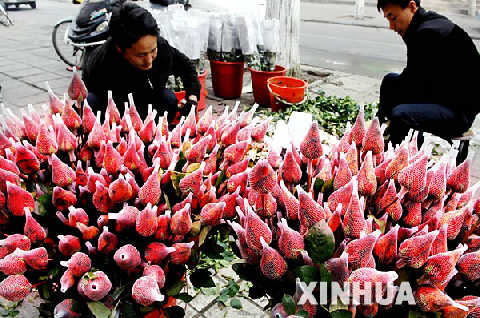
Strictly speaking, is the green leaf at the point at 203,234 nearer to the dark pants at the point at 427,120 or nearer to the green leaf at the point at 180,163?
the green leaf at the point at 180,163

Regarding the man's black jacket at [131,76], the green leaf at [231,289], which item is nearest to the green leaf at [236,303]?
the green leaf at [231,289]

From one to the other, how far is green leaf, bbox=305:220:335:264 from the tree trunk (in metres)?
5.16

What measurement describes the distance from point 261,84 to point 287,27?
0.97 metres

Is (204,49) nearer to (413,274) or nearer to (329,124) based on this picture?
(329,124)

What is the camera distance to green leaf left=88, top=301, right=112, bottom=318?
3.15 feet

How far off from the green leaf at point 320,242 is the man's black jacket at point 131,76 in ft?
7.50

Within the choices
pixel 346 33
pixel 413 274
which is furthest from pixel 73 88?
pixel 346 33

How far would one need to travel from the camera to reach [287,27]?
18.6 feet

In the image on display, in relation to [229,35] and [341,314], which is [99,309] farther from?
[229,35]

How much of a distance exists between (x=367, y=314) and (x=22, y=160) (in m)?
1.01

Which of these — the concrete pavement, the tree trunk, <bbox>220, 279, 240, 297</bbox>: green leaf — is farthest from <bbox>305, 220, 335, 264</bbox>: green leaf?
the tree trunk

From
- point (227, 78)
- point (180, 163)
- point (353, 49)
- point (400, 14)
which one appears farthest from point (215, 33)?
point (353, 49)

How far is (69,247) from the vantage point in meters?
1.02

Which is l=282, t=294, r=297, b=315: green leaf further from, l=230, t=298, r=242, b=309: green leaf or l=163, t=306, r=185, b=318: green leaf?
l=230, t=298, r=242, b=309: green leaf
